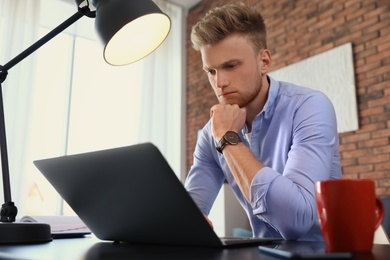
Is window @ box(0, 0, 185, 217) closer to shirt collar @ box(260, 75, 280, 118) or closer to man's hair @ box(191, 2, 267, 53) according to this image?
man's hair @ box(191, 2, 267, 53)

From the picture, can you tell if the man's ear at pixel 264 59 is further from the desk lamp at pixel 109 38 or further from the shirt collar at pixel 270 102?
the desk lamp at pixel 109 38

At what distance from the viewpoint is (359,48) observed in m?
3.12

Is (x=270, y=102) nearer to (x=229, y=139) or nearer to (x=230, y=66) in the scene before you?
(x=230, y=66)

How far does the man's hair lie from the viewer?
3.98 feet

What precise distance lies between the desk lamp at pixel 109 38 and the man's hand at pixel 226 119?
255 mm

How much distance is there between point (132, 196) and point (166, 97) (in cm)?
397

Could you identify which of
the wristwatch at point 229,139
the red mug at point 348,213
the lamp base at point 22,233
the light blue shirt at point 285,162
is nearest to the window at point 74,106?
the light blue shirt at point 285,162

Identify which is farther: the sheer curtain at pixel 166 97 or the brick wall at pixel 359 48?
the sheer curtain at pixel 166 97

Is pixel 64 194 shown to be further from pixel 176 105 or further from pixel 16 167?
pixel 176 105

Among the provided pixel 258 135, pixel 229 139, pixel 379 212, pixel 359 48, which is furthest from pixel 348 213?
pixel 359 48

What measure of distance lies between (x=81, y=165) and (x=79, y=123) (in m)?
3.39

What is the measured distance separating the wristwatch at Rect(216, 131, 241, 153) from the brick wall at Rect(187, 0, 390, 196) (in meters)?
2.21

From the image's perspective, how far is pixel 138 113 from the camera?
4297 mm

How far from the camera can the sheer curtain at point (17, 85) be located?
135 inches
